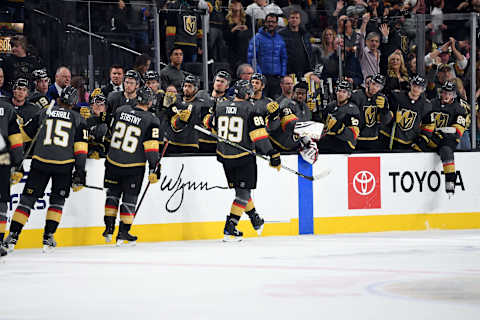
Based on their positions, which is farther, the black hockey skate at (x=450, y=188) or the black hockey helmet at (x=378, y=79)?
the black hockey skate at (x=450, y=188)

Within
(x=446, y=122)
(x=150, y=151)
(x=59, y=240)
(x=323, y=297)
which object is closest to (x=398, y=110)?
(x=446, y=122)

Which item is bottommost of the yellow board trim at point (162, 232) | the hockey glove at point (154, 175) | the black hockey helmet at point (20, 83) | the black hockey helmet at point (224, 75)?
the yellow board trim at point (162, 232)

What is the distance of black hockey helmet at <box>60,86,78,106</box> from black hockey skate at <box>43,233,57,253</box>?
1376 mm

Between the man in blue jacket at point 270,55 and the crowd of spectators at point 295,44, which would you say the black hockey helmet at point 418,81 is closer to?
the crowd of spectators at point 295,44

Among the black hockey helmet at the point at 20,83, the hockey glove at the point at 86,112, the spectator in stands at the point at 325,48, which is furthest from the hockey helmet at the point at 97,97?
the spectator in stands at the point at 325,48

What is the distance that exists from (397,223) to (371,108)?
4.95 feet

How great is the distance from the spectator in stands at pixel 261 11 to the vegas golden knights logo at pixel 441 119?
252cm

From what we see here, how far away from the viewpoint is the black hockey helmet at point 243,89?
10.9m

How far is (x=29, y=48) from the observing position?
1119 centimetres

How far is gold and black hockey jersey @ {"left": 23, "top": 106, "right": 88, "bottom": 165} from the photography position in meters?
9.92

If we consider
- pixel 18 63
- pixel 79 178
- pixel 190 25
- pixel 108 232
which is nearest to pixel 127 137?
pixel 79 178

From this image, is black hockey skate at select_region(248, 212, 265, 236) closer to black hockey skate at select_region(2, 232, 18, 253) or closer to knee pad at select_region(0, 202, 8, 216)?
black hockey skate at select_region(2, 232, 18, 253)

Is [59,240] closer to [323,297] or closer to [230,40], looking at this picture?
[230,40]

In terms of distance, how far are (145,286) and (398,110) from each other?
6.38m
